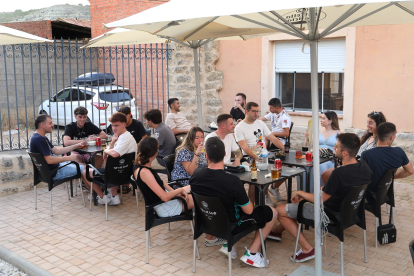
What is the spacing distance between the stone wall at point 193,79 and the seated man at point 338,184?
599 centimetres

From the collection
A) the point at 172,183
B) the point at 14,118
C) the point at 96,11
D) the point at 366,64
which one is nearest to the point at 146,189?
the point at 172,183

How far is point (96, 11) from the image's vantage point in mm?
15586

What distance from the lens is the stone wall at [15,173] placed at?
712 centimetres

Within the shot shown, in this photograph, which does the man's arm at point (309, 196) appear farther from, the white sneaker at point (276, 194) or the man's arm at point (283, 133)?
the man's arm at point (283, 133)

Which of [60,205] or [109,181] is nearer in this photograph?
[109,181]

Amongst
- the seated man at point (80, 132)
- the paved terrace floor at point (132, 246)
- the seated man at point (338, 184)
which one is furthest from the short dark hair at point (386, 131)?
the seated man at point (80, 132)

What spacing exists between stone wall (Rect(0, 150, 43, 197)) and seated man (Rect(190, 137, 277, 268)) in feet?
14.1

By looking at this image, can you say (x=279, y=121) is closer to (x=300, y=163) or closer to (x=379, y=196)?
(x=300, y=163)

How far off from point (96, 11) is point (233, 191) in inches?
529

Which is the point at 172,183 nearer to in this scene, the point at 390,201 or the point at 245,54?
the point at 390,201

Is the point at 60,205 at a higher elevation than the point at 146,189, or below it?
below

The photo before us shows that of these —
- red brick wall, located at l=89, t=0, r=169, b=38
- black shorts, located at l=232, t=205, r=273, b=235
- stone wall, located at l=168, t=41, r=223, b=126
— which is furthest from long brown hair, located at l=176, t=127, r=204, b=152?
red brick wall, located at l=89, t=0, r=169, b=38

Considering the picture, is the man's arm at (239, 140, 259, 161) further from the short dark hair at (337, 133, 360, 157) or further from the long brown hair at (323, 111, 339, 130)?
the short dark hair at (337, 133, 360, 157)

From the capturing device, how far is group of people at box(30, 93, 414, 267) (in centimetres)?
408
